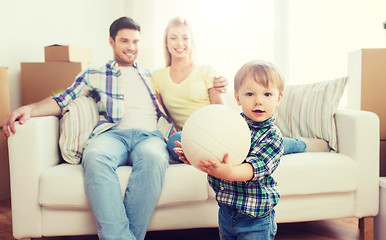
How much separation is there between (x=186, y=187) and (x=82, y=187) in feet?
1.48

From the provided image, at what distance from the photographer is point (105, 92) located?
200cm

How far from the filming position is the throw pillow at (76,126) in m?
1.82

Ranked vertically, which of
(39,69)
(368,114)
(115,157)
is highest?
(39,69)

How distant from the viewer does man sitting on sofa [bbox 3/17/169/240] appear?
1.49m

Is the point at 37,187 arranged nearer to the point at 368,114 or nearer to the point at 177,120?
the point at 177,120

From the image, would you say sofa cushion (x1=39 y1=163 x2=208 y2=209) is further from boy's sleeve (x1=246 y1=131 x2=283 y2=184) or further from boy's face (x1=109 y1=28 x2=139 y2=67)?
boy's face (x1=109 y1=28 x2=139 y2=67)

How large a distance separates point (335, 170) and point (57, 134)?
1.38 metres

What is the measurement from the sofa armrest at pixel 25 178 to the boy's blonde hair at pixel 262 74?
3.41ft

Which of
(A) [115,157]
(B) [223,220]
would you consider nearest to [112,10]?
(A) [115,157]

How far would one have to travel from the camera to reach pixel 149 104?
2041 mm

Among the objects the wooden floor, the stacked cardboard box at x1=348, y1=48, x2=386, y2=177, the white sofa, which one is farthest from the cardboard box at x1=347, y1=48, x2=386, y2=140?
the wooden floor

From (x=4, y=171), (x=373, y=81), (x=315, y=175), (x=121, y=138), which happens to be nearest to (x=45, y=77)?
(x=4, y=171)

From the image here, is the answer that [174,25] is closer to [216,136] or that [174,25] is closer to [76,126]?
[76,126]

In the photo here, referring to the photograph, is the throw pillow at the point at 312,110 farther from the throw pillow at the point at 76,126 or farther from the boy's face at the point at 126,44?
the throw pillow at the point at 76,126
